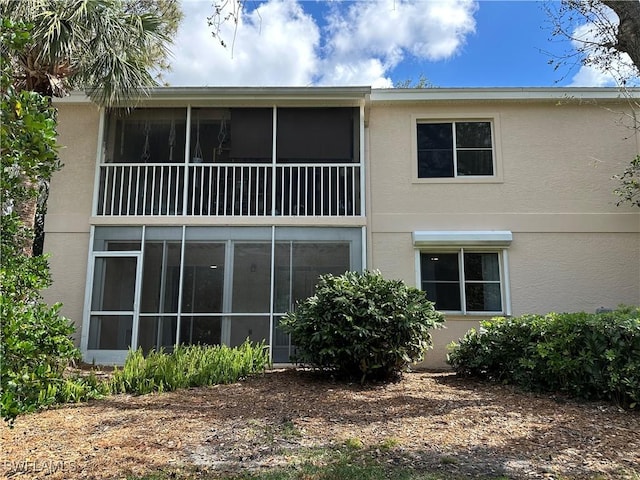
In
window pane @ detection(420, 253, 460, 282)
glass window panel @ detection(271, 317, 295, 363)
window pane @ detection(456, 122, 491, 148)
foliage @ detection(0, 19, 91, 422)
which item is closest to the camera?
foliage @ detection(0, 19, 91, 422)

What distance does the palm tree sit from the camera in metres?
8.33

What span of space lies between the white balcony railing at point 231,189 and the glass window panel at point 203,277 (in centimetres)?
80

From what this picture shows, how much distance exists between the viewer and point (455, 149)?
1045 cm

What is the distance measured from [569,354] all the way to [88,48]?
9.59m

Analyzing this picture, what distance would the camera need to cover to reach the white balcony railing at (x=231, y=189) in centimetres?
1017

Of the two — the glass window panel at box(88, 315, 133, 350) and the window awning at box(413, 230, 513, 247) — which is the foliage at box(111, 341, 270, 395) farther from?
the window awning at box(413, 230, 513, 247)

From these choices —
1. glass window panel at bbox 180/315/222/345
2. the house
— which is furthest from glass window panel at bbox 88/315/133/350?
glass window panel at bbox 180/315/222/345

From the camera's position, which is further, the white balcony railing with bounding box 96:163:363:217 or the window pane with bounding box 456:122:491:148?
the window pane with bounding box 456:122:491:148

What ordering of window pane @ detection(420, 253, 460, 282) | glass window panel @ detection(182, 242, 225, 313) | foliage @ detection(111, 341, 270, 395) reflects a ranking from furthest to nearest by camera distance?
1. window pane @ detection(420, 253, 460, 282)
2. glass window panel @ detection(182, 242, 225, 313)
3. foliage @ detection(111, 341, 270, 395)

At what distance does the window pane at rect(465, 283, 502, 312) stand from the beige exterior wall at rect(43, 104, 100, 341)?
26.2 feet

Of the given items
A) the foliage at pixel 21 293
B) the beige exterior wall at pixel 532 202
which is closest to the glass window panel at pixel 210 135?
the beige exterior wall at pixel 532 202

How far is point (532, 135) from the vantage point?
1037 centimetres

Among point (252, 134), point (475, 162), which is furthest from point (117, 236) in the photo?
point (475, 162)

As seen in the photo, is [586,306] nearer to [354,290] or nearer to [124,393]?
[354,290]
